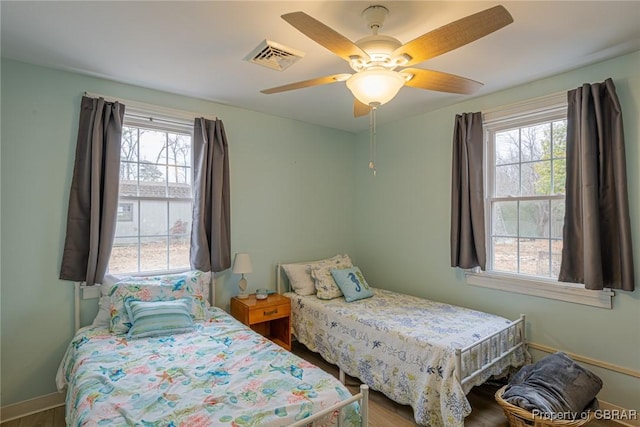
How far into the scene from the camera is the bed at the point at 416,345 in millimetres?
2143

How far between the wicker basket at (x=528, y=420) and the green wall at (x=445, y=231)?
2.08 ft

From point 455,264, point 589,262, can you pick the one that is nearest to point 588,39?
point 589,262

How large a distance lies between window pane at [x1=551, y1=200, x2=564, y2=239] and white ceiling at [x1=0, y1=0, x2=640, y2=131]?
1024 mm

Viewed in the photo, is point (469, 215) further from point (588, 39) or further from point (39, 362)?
point (39, 362)

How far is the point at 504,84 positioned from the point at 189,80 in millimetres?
2638

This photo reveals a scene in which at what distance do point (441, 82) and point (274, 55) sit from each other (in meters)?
1.10

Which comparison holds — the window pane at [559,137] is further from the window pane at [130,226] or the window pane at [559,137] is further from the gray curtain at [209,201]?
the window pane at [130,226]

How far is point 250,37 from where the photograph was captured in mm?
2062

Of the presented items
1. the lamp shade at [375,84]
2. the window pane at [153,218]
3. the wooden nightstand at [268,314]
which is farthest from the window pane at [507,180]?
the window pane at [153,218]

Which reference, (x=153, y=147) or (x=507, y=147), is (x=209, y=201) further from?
(x=507, y=147)

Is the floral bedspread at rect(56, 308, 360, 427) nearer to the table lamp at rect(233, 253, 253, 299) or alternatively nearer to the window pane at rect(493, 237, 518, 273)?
the table lamp at rect(233, 253, 253, 299)

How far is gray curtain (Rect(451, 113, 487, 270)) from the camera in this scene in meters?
2.97

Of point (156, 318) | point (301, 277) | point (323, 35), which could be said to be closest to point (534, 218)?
point (301, 277)

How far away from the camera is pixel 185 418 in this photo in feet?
4.66
